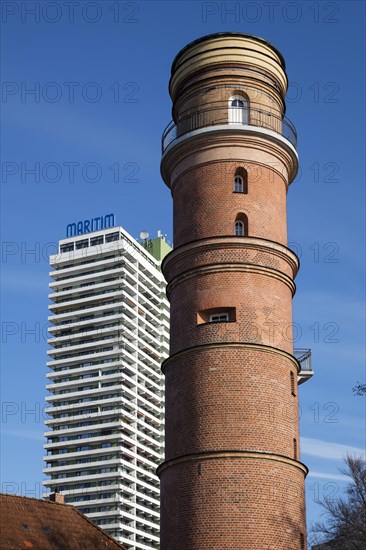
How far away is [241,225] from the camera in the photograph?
89.8 feet

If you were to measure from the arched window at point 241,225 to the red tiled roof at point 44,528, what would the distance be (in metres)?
12.1

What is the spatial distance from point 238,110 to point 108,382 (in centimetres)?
8317

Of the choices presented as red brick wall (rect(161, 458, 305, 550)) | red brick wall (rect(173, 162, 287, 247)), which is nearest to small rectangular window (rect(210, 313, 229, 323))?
red brick wall (rect(173, 162, 287, 247))

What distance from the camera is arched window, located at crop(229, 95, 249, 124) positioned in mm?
28406

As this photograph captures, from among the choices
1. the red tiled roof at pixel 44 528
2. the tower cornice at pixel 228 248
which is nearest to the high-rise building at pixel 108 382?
the red tiled roof at pixel 44 528

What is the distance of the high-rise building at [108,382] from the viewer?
102562mm

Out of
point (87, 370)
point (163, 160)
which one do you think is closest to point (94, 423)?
point (87, 370)

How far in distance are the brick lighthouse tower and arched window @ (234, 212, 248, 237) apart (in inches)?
1.3

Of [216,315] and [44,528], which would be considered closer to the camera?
[216,315]

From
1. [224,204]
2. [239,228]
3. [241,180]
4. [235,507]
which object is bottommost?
[235,507]

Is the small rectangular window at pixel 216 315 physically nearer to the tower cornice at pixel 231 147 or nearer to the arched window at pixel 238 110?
the tower cornice at pixel 231 147

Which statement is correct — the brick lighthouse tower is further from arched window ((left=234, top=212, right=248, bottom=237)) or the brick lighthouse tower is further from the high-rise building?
the high-rise building

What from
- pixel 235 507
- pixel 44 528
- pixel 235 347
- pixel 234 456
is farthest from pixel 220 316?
pixel 44 528

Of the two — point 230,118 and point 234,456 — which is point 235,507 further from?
point 230,118
